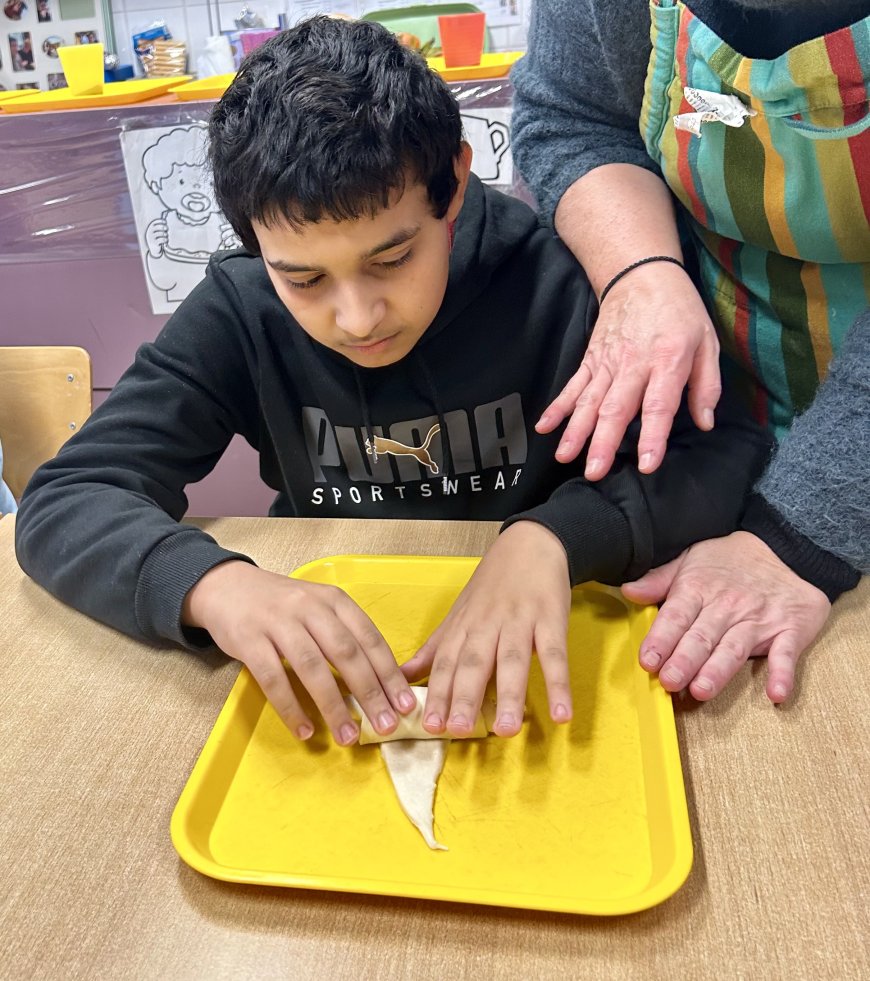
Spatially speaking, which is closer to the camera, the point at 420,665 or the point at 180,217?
the point at 420,665

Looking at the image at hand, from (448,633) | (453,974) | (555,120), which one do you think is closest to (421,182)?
(555,120)

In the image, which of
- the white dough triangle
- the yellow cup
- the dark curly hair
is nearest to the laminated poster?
the yellow cup

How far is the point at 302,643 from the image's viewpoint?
0.61 meters

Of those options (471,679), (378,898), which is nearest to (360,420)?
(471,679)

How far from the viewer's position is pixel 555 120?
2.97ft

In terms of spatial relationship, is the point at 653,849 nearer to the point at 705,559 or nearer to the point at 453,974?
the point at 453,974

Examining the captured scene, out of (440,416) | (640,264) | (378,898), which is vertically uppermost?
(640,264)

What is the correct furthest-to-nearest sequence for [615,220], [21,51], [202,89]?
[21,51]
[202,89]
[615,220]

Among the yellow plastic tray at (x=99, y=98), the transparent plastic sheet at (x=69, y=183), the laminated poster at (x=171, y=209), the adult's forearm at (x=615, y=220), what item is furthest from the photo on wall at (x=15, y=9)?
the adult's forearm at (x=615, y=220)

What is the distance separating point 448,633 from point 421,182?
0.39 metres

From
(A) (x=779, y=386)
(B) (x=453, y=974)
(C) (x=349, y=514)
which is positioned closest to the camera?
(B) (x=453, y=974)

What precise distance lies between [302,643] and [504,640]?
15 centimetres

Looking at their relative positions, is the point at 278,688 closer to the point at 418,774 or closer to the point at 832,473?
the point at 418,774

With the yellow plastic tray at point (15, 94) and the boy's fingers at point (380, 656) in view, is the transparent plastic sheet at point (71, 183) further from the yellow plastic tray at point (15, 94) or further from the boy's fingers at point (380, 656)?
the boy's fingers at point (380, 656)
